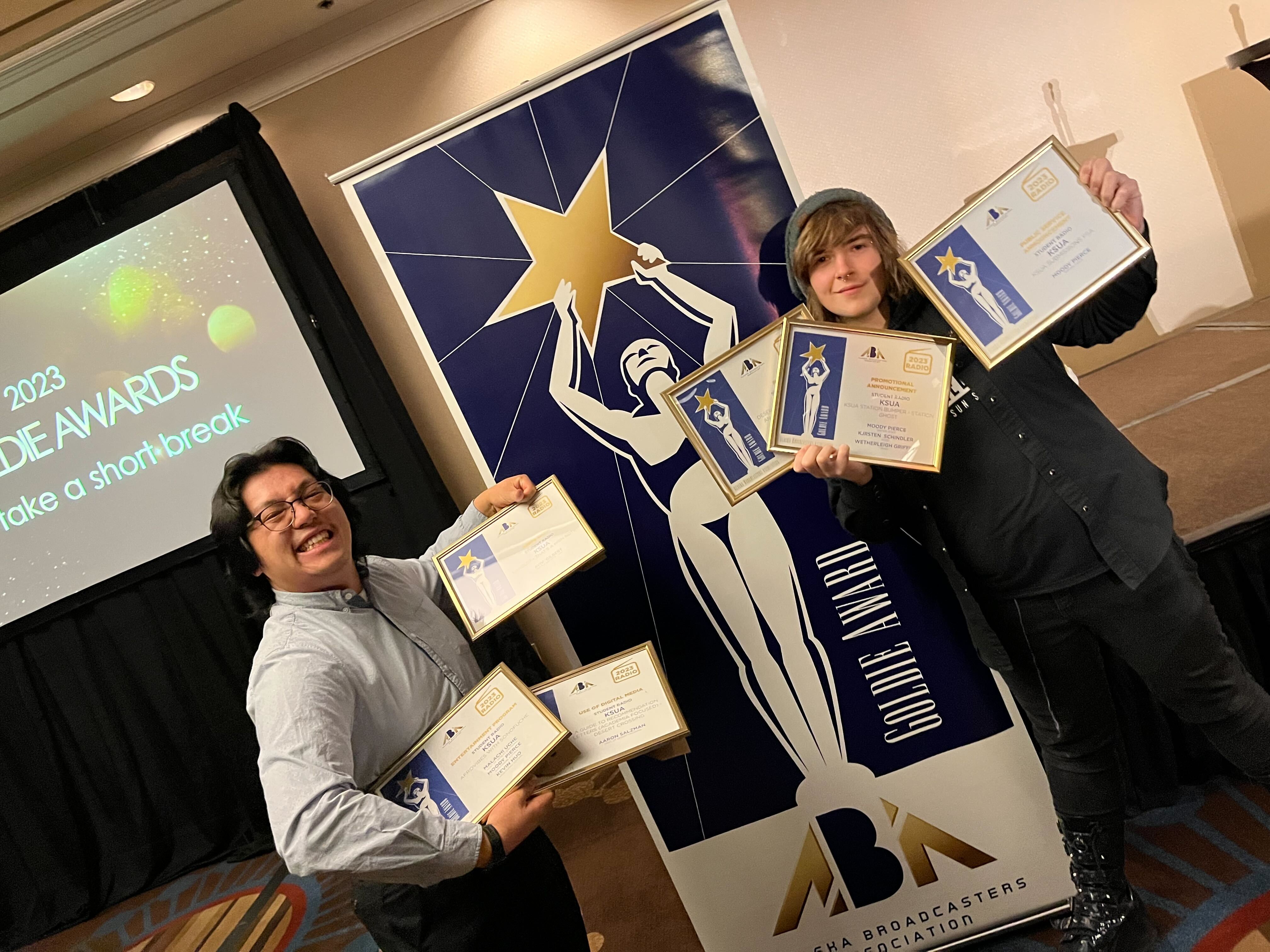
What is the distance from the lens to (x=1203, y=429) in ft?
8.86

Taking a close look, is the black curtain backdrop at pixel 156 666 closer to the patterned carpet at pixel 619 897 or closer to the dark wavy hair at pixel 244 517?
the patterned carpet at pixel 619 897

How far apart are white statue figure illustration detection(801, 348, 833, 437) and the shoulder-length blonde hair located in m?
0.12

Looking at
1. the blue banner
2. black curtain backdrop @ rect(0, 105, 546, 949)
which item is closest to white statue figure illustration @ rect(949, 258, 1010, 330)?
the blue banner

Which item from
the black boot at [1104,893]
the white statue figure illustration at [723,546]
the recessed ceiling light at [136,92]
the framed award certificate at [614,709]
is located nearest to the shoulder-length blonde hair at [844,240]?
the white statue figure illustration at [723,546]

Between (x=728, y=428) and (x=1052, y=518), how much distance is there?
1.92 ft

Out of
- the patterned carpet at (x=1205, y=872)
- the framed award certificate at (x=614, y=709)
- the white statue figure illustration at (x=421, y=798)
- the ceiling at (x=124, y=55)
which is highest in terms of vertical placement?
the ceiling at (x=124, y=55)

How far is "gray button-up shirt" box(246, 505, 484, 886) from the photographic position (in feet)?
4.02

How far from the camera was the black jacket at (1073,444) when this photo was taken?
4.50ft

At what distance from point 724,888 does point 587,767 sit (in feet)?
2.23

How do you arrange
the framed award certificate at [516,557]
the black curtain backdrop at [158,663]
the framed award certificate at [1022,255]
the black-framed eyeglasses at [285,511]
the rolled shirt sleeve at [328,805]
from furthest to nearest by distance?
the black curtain backdrop at [158,663] < the framed award certificate at [516,557] < the black-framed eyeglasses at [285,511] < the framed award certificate at [1022,255] < the rolled shirt sleeve at [328,805]

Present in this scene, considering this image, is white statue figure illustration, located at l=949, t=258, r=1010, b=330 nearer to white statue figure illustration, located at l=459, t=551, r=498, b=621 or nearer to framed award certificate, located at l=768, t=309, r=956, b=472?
framed award certificate, located at l=768, t=309, r=956, b=472

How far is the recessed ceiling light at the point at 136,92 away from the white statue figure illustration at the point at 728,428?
2.87 metres

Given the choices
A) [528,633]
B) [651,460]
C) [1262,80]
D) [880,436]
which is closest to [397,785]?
[651,460]

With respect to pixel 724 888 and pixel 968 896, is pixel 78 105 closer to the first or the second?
pixel 724 888
